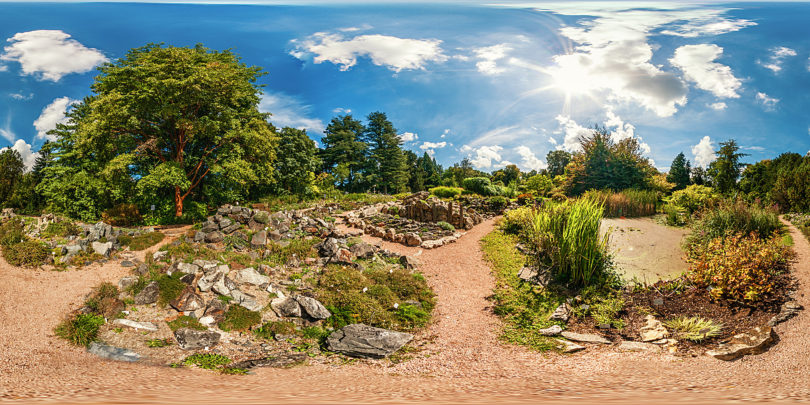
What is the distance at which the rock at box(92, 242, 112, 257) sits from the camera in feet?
28.5

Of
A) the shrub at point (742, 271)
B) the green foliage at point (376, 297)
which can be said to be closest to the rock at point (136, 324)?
the green foliage at point (376, 297)

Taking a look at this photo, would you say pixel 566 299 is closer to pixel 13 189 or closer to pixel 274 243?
pixel 274 243

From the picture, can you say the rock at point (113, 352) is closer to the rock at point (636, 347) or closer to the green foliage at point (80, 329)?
the green foliage at point (80, 329)

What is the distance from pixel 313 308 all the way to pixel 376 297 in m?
1.15

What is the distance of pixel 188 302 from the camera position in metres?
5.80

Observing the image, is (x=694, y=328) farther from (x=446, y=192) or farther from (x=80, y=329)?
(x=446, y=192)

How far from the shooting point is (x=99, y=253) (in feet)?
28.2

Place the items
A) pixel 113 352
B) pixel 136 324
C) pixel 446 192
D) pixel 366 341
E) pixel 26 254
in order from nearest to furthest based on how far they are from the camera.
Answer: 1. pixel 113 352
2. pixel 366 341
3. pixel 136 324
4. pixel 26 254
5. pixel 446 192

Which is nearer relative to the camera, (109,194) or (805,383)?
(805,383)

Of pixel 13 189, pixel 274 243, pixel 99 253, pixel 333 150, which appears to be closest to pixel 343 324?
pixel 274 243

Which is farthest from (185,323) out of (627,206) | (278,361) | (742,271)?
(627,206)

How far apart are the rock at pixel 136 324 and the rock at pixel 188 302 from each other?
508mm

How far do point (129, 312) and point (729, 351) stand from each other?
8.31 m

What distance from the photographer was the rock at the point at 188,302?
573 centimetres
